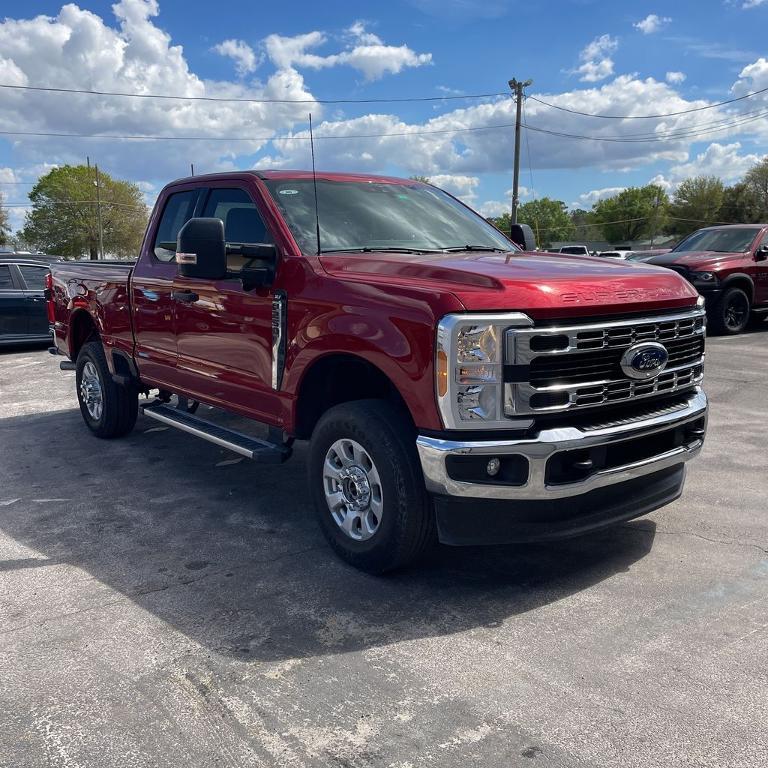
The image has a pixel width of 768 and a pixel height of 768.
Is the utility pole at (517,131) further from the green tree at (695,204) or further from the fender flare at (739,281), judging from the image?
the green tree at (695,204)

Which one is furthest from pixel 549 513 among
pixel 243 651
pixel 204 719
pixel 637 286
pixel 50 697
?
pixel 50 697

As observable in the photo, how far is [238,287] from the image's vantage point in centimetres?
462

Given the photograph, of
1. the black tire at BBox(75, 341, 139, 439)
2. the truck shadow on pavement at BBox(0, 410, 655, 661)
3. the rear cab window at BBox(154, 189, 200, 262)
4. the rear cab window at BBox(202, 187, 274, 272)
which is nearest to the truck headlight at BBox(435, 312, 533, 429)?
the truck shadow on pavement at BBox(0, 410, 655, 661)

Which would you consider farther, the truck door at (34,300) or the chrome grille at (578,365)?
the truck door at (34,300)

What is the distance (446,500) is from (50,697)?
1.71 m

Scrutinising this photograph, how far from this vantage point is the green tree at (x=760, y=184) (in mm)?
82938

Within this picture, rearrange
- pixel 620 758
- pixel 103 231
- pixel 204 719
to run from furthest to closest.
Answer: pixel 103 231 < pixel 204 719 < pixel 620 758

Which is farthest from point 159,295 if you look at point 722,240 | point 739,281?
point 722,240

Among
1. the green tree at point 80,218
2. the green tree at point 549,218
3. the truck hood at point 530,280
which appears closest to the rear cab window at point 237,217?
the truck hood at point 530,280

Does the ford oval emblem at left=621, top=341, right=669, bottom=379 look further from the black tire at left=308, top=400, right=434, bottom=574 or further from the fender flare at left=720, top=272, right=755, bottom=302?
the fender flare at left=720, top=272, right=755, bottom=302

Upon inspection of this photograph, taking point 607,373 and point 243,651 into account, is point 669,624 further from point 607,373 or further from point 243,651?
point 243,651

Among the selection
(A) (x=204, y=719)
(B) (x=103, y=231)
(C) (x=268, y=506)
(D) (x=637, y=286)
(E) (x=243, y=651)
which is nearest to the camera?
(A) (x=204, y=719)

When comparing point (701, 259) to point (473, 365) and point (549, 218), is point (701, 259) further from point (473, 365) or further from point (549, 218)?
point (549, 218)

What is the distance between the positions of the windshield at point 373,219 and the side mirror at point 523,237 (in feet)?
1.47
